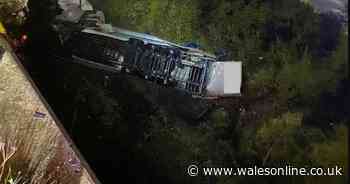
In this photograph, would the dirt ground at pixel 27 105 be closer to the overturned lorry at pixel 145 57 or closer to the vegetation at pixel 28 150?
the vegetation at pixel 28 150

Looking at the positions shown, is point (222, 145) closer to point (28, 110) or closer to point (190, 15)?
point (190, 15)

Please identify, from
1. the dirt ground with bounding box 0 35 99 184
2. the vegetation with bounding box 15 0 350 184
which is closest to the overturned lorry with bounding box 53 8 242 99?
the vegetation with bounding box 15 0 350 184

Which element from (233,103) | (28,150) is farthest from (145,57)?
(28,150)

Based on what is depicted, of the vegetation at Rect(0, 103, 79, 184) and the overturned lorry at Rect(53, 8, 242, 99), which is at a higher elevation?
the overturned lorry at Rect(53, 8, 242, 99)

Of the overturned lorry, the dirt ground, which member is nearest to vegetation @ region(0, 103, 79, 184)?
the dirt ground

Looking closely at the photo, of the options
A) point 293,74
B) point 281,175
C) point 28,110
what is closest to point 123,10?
point 28,110

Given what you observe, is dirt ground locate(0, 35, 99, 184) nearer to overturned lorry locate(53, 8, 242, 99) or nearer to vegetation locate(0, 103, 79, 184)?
vegetation locate(0, 103, 79, 184)

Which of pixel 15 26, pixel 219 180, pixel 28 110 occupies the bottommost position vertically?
pixel 219 180

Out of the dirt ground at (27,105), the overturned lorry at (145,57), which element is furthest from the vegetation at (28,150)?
the overturned lorry at (145,57)

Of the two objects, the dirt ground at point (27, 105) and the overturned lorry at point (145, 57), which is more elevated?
the overturned lorry at point (145, 57)
